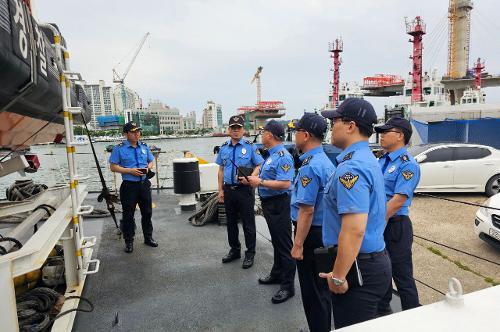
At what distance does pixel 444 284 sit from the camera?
4.05 meters

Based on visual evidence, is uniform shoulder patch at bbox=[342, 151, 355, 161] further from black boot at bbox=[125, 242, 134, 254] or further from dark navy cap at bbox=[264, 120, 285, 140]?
black boot at bbox=[125, 242, 134, 254]

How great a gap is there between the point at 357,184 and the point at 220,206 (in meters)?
→ 3.94

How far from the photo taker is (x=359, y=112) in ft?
5.65

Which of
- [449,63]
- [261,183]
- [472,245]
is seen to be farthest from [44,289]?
[449,63]

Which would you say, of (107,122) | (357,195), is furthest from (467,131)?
(357,195)

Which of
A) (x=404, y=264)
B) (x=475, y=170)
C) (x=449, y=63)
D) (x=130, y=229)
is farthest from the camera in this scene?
(x=449, y=63)

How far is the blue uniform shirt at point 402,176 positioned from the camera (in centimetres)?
277

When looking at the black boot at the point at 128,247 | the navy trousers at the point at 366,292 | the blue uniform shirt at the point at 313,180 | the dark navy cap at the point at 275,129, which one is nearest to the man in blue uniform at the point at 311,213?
the blue uniform shirt at the point at 313,180

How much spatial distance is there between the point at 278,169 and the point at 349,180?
1.59 m

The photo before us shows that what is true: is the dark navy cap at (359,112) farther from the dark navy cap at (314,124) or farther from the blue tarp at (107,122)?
the blue tarp at (107,122)

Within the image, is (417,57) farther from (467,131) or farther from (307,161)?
(307,161)

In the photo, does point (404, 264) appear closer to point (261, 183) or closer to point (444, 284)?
point (261, 183)

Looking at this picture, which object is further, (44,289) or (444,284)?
(444,284)

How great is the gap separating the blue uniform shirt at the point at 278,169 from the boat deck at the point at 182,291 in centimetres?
97
